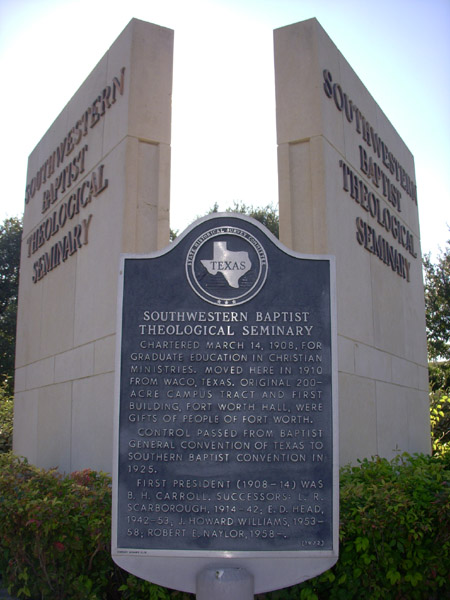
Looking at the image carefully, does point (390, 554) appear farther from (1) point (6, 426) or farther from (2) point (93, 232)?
(1) point (6, 426)

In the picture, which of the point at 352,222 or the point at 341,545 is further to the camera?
the point at 352,222

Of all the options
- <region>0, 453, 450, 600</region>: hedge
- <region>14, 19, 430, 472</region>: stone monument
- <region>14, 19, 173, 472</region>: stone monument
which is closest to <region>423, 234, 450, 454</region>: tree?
<region>14, 19, 430, 472</region>: stone monument

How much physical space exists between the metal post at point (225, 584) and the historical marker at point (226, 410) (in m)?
0.07

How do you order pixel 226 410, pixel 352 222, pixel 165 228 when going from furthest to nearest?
pixel 352 222, pixel 165 228, pixel 226 410

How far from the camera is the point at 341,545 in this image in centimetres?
413

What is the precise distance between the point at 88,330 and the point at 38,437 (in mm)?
2408

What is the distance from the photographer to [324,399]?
376 centimetres

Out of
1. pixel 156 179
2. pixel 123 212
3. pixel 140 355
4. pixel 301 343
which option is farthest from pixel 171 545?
pixel 156 179

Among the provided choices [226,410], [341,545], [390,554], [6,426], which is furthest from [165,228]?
[6,426]

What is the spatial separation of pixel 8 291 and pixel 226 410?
22.4m

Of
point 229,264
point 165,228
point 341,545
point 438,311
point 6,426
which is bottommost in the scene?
point 341,545

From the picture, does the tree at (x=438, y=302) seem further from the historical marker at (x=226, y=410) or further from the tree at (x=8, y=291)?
the historical marker at (x=226, y=410)

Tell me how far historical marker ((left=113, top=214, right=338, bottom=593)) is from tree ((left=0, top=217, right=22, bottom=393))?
20.8m

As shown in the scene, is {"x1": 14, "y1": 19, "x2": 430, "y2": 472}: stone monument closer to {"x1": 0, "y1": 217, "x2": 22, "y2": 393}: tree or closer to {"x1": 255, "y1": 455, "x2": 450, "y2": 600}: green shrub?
{"x1": 255, "y1": 455, "x2": 450, "y2": 600}: green shrub
